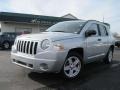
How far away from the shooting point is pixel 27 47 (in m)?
5.32

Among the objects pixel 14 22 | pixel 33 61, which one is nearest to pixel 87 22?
pixel 33 61

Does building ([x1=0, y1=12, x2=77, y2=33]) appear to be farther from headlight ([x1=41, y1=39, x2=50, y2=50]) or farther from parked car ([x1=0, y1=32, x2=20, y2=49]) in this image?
headlight ([x1=41, y1=39, x2=50, y2=50])

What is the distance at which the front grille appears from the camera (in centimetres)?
512

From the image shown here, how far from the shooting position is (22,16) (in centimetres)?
2553

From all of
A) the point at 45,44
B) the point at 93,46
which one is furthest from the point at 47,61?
the point at 93,46

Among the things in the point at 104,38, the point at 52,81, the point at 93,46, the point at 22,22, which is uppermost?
the point at 22,22

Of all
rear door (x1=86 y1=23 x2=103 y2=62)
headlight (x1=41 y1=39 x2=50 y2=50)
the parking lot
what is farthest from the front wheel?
headlight (x1=41 y1=39 x2=50 y2=50)

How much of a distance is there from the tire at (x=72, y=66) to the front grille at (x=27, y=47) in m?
0.94

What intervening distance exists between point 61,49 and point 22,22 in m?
20.8

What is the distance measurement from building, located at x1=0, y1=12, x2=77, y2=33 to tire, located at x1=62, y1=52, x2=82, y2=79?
711 inches

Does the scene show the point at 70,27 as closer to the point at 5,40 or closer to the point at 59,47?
the point at 59,47

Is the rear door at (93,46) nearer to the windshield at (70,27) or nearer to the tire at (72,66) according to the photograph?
the windshield at (70,27)

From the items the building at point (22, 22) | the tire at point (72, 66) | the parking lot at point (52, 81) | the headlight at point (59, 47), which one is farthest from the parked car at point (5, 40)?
the headlight at point (59, 47)

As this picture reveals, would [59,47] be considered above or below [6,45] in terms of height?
above
